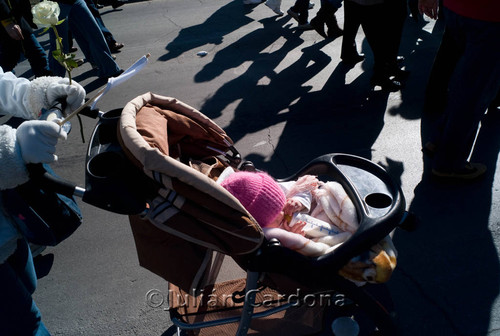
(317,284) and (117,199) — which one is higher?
(117,199)

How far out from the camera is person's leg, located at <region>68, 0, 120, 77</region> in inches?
228

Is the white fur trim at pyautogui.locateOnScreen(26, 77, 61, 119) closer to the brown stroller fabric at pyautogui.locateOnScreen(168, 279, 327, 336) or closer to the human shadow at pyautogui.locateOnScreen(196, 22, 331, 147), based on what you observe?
the brown stroller fabric at pyautogui.locateOnScreen(168, 279, 327, 336)

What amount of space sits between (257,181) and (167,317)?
1.23 m

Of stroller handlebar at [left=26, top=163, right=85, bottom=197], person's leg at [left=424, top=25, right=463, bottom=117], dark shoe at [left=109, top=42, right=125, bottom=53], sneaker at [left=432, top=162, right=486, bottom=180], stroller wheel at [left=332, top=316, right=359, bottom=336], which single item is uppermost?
stroller handlebar at [left=26, top=163, right=85, bottom=197]

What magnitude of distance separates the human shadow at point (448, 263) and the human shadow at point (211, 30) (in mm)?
4748

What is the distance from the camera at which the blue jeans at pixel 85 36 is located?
573 cm

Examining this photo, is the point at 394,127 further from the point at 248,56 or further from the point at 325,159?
the point at 248,56

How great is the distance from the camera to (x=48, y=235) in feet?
6.54

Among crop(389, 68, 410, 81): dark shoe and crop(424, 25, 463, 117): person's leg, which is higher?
crop(424, 25, 463, 117): person's leg

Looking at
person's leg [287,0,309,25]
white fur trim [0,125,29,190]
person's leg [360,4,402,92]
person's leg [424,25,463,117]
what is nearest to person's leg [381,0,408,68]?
person's leg [360,4,402,92]

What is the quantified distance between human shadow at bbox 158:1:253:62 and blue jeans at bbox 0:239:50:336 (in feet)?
16.8

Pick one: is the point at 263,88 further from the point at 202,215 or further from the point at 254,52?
the point at 202,215

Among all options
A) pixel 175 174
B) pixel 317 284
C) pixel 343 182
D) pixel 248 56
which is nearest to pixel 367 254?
pixel 317 284

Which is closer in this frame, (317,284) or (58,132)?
(58,132)
